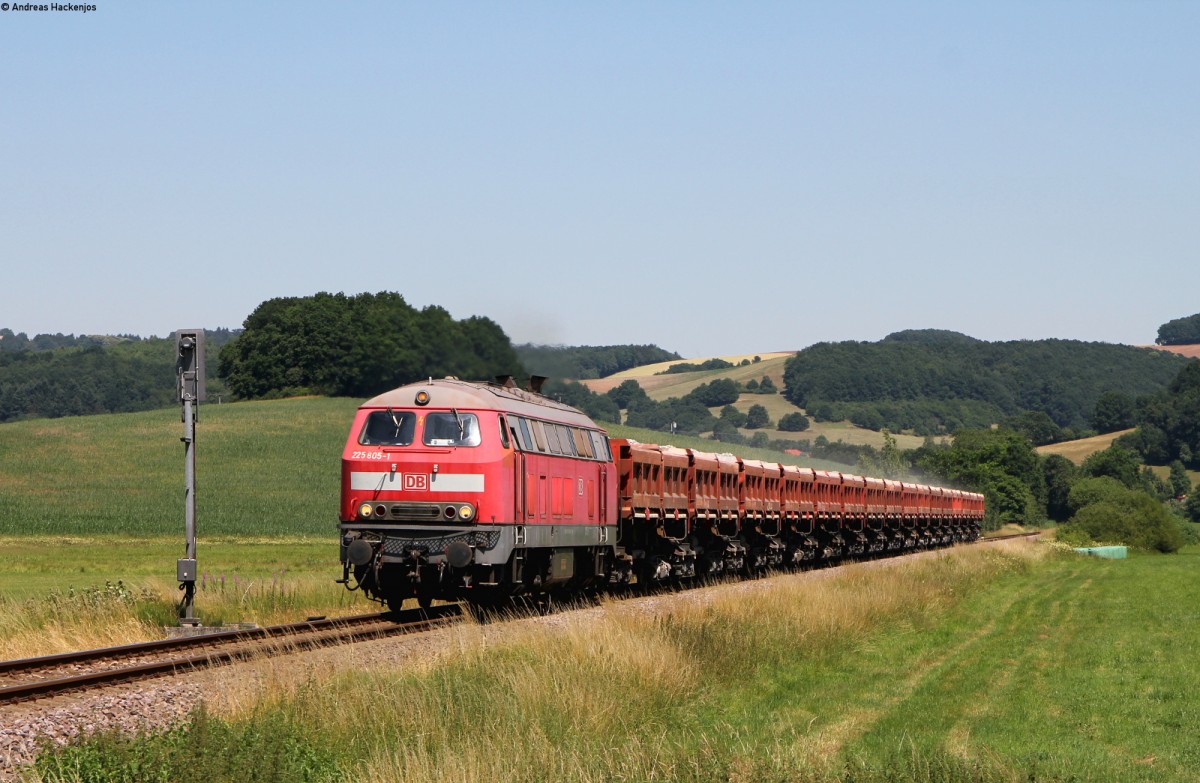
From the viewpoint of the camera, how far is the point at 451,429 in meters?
21.0

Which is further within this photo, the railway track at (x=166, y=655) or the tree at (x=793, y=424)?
the tree at (x=793, y=424)

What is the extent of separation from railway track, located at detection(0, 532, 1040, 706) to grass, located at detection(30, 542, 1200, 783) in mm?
1955

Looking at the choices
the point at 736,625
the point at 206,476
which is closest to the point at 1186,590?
the point at 736,625

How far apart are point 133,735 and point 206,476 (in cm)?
7540

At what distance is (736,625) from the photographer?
66.4 feet

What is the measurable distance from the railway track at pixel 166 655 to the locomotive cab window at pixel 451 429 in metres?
2.74

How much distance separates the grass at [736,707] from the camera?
10.4 metres

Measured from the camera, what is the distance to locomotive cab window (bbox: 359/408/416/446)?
69.4 feet

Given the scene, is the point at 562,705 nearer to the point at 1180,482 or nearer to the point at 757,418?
the point at 1180,482

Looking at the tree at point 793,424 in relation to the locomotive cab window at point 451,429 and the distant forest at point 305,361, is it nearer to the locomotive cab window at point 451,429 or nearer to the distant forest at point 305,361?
the distant forest at point 305,361

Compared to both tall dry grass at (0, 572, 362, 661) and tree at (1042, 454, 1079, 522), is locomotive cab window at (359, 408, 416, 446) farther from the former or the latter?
tree at (1042, 454, 1079, 522)

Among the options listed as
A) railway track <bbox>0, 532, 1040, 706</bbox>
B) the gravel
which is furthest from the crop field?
the gravel

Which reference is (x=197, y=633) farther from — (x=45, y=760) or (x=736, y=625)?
(x=45, y=760)

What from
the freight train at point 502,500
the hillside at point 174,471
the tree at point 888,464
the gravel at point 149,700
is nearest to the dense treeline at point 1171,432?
the tree at point 888,464
